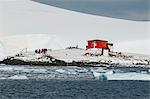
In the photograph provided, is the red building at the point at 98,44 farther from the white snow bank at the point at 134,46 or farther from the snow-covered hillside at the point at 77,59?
the white snow bank at the point at 134,46

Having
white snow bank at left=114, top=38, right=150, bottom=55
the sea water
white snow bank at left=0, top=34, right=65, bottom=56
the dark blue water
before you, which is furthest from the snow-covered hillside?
the dark blue water

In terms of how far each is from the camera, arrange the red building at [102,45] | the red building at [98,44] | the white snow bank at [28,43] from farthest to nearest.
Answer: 1. the white snow bank at [28,43]
2. the red building at [98,44]
3. the red building at [102,45]

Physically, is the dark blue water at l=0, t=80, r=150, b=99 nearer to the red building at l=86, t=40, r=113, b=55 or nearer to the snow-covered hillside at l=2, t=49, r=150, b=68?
the snow-covered hillside at l=2, t=49, r=150, b=68

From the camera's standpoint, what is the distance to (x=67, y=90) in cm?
1781

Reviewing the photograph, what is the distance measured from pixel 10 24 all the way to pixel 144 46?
9801 millimetres

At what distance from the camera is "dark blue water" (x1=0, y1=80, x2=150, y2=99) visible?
52.8 feet

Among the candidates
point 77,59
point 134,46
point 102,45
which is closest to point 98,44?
point 102,45

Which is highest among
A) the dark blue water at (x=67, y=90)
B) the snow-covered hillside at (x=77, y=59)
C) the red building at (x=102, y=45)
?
the red building at (x=102, y=45)

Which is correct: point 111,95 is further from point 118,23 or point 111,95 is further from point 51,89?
point 118,23

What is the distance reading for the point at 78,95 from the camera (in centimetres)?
1645

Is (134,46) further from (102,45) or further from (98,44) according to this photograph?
(98,44)

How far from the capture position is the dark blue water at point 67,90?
52.8ft

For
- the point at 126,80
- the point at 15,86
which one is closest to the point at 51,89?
the point at 15,86

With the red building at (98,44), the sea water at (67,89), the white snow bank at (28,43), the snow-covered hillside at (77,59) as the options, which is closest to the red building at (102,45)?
the red building at (98,44)
